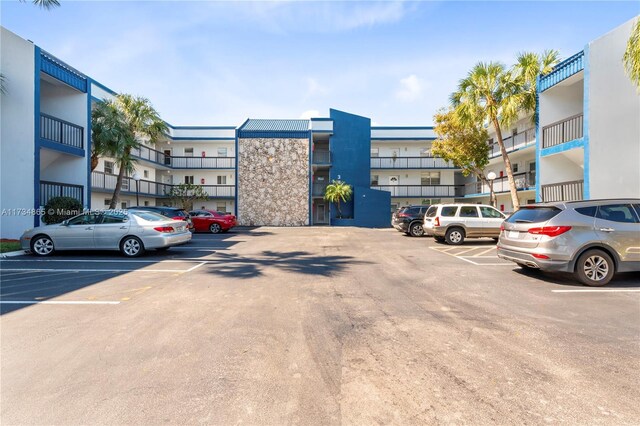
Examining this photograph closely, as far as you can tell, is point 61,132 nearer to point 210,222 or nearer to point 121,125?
point 121,125

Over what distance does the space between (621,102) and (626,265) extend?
9.53 m

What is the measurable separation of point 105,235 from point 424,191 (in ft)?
101

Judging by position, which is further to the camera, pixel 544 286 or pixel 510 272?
pixel 510 272

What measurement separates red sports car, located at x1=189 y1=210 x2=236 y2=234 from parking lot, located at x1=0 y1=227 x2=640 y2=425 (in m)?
13.8

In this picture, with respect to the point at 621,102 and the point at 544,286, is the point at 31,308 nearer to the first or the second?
the point at 544,286

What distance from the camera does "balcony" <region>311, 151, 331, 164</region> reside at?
32656mm

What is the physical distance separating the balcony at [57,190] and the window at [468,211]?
744 inches

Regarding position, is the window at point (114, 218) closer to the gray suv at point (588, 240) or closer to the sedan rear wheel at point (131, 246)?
the sedan rear wheel at point (131, 246)

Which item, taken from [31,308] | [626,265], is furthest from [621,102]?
[31,308]

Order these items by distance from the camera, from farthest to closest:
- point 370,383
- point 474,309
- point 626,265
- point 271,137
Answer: point 271,137, point 626,265, point 474,309, point 370,383

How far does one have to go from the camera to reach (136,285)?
6820 millimetres

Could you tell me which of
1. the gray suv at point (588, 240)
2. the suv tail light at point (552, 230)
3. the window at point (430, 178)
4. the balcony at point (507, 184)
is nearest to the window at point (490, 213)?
the gray suv at point (588, 240)

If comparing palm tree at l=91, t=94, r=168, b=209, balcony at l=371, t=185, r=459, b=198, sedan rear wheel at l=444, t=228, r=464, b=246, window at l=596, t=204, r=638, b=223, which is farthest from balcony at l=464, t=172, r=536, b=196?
palm tree at l=91, t=94, r=168, b=209

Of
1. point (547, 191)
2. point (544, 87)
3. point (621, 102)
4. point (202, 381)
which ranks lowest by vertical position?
point (202, 381)
